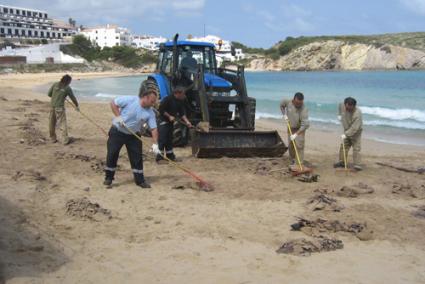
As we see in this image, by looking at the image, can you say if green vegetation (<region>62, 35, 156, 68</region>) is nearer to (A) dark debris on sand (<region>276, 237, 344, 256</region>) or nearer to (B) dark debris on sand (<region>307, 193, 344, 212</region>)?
(B) dark debris on sand (<region>307, 193, 344, 212</region>)

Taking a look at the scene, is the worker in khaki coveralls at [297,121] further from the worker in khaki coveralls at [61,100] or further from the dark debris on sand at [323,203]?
the worker in khaki coveralls at [61,100]

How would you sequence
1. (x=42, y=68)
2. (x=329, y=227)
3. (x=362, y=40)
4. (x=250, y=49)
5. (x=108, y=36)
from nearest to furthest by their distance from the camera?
(x=329, y=227) < (x=42, y=68) < (x=362, y=40) < (x=108, y=36) < (x=250, y=49)

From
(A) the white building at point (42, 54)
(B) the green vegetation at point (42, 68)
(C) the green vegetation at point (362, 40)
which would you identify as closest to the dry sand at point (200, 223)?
(B) the green vegetation at point (42, 68)

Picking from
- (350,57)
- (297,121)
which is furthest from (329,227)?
(350,57)

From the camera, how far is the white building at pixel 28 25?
123m

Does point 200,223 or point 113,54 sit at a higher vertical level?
point 113,54

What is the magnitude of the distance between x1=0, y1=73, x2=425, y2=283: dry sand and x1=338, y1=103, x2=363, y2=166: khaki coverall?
16.0 inches

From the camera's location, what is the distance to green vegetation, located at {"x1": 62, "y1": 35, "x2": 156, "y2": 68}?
100938 millimetres

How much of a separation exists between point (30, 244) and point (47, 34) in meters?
143

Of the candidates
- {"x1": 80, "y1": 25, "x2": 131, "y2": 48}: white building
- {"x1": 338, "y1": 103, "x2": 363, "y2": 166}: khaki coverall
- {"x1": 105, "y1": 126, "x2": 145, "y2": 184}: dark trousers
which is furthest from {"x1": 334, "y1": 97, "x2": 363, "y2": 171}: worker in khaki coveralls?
{"x1": 80, "y1": 25, "x2": 131, "y2": 48}: white building

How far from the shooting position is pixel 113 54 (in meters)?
106

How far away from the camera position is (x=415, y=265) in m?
4.78

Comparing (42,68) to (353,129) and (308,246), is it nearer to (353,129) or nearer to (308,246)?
(353,129)

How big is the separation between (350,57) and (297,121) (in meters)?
114
